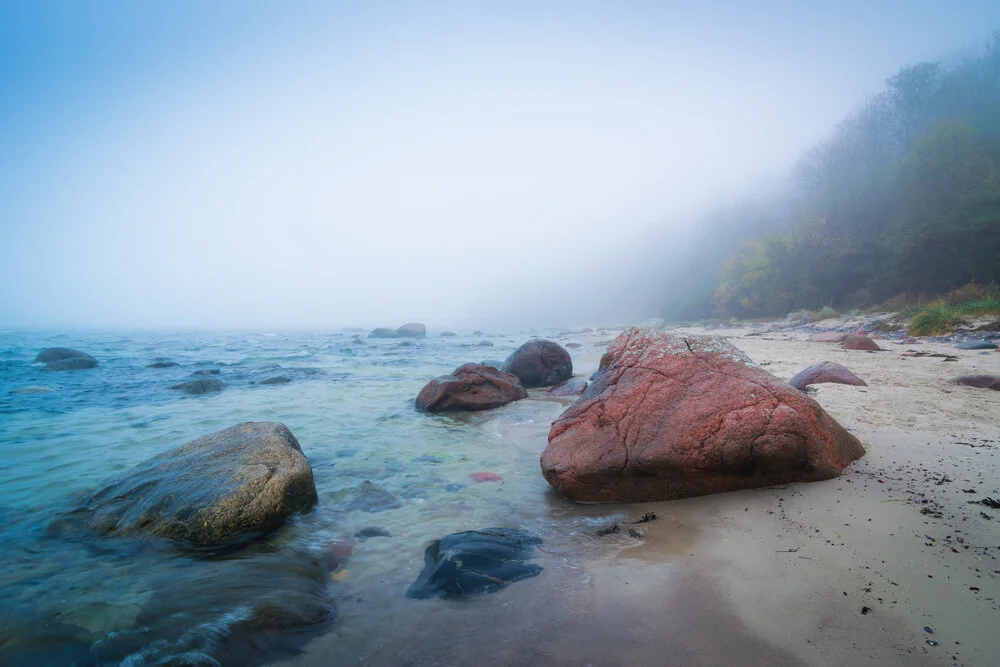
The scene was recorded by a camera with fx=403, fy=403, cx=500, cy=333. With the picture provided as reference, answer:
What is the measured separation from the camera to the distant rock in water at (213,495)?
3.49 m

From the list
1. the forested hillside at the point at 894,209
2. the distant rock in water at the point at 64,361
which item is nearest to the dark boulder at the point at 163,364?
the distant rock in water at the point at 64,361

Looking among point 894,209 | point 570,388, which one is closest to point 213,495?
point 570,388

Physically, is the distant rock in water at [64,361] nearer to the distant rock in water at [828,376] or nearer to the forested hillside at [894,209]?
the distant rock in water at [828,376]

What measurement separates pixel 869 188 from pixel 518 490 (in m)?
52.6

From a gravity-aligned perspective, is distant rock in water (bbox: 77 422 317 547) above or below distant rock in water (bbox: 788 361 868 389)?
below

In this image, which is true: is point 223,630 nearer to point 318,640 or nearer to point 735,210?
point 318,640

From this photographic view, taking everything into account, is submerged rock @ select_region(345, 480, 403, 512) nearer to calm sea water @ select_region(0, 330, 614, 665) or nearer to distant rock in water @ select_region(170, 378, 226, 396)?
calm sea water @ select_region(0, 330, 614, 665)

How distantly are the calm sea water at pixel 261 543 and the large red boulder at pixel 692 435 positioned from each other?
494 mm

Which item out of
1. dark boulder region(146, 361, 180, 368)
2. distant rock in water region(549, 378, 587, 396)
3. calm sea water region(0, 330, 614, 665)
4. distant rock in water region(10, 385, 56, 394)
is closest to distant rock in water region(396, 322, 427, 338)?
dark boulder region(146, 361, 180, 368)

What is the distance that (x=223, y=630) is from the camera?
7.82 ft

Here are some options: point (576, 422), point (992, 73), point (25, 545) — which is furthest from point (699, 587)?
point (992, 73)

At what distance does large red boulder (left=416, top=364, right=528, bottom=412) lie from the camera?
870 centimetres

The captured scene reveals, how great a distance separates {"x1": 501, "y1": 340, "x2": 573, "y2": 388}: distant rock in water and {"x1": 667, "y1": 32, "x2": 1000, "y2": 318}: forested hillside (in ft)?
86.6

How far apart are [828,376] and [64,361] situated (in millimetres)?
24487
